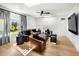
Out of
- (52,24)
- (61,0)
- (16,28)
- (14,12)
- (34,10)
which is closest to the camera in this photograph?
(61,0)

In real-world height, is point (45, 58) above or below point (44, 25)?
below

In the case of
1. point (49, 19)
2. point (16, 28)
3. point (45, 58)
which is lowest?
point (45, 58)

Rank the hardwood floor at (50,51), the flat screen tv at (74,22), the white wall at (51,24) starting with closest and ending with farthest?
the hardwood floor at (50,51)
the white wall at (51,24)
the flat screen tv at (74,22)

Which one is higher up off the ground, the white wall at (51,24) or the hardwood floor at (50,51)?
the white wall at (51,24)

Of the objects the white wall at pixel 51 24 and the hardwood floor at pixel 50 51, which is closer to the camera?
the hardwood floor at pixel 50 51

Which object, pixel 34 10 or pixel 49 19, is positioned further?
pixel 34 10

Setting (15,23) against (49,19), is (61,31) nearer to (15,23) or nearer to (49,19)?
(49,19)

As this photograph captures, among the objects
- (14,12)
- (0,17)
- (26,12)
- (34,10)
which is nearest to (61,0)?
(34,10)

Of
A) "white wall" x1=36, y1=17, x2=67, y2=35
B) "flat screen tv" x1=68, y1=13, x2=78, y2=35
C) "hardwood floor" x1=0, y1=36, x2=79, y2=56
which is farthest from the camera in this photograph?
"flat screen tv" x1=68, y1=13, x2=78, y2=35

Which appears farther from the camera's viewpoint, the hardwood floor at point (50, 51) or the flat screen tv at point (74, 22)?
the flat screen tv at point (74, 22)

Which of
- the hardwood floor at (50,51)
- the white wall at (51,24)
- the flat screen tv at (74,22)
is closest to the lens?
the hardwood floor at (50,51)

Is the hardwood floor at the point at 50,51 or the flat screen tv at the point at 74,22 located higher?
the flat screen tv at the point at 74,22

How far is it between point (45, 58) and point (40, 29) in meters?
1.11

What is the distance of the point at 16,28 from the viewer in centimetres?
270
